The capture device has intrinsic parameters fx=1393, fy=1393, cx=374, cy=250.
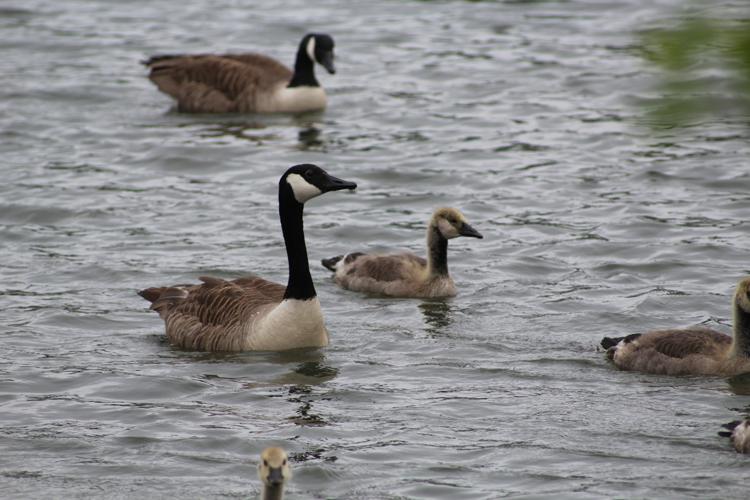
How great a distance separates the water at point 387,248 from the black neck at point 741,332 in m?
0.38

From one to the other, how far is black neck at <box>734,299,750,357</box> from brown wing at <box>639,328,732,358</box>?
0.17 meters

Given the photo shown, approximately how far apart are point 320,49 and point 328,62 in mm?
325

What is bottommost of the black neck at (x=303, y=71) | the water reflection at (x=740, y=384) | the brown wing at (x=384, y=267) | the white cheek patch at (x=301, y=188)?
the water reflection at (x=740, y=384)

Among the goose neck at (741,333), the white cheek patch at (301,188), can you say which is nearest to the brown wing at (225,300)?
the white cheek patch at (301,188)

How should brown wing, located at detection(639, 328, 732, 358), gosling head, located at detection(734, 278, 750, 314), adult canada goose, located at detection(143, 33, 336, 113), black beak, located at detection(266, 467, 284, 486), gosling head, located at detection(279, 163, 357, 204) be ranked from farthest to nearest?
1. adult canada goose, located at detection(143, 33, 336, 113)
2. gosling head, located at detection(279, 163, 357, 204)
3. brown wing, located at detection(639, 328, 732, 358)
4. gosling head, located at detection(734, 278, 750, 314)
5. black beak, located at detection(266, 467, 284, 486)

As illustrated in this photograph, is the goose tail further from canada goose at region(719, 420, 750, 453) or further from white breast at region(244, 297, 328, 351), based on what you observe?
canada goose at region(719, 420, 750, 453)

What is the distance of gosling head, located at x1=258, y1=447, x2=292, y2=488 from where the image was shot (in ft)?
26.3

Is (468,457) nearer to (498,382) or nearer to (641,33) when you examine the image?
(498,382)

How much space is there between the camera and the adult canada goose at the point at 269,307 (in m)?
12.8

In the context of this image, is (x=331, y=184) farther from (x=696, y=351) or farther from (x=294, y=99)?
(x=294, y=99)

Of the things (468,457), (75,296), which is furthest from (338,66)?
(468,457)

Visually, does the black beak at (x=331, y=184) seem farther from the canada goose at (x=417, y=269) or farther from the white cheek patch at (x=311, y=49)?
the white cheek patch at (x=311, y=49)

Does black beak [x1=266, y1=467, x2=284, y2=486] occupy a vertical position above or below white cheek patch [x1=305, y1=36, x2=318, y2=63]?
below

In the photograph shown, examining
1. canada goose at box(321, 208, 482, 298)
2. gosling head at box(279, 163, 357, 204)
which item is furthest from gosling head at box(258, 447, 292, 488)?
canada goose at box(321, 208, 482, 298)
